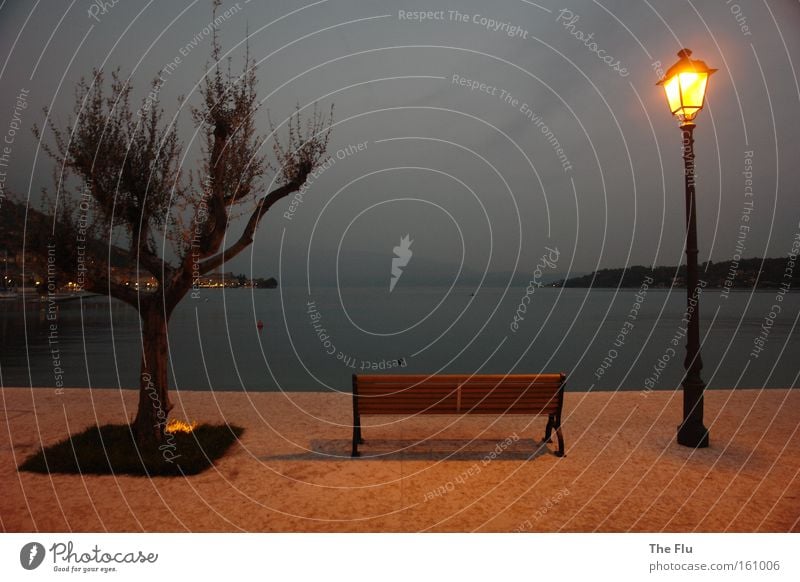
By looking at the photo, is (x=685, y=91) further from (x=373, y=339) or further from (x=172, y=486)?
(x=373, y=339)

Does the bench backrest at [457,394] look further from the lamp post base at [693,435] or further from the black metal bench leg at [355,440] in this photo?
the lamp post base at [693,435]

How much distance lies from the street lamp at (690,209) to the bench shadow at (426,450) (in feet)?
6.95

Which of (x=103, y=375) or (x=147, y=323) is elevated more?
(x=147, y=323)

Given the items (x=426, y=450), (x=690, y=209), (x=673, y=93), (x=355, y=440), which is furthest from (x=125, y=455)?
(x=673, y=93)

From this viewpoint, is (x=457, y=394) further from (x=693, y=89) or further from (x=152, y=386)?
(x=693, y=89)

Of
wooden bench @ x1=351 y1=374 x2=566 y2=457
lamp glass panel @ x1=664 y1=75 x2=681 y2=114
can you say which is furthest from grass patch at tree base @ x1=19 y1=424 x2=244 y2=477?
lamp glass panel @ x1=664 y1=75 x2=681 y2=114

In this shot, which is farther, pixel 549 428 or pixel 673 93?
pixel 549 428

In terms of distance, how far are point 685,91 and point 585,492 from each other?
19.0 ft

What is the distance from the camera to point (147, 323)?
727cm

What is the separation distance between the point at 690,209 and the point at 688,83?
5.92ft

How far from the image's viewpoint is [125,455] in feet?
21.8

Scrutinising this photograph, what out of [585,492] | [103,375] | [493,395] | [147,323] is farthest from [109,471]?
[103,375]
